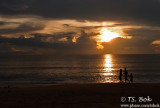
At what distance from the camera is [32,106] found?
1192 centimetres

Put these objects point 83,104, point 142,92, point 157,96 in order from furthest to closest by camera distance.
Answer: point 142,92
point 157,96
point 83,104

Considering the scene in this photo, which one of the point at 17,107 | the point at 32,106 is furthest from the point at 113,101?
the point at 17,107

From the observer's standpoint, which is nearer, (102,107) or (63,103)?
(102,107)

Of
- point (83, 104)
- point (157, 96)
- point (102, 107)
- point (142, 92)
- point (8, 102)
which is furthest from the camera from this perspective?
point (142, 92)

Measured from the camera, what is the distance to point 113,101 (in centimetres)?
1303

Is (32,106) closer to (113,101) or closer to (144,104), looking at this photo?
(113,101)

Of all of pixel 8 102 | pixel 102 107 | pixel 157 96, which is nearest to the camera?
pixel 102 107

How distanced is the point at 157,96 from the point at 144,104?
3.23 m

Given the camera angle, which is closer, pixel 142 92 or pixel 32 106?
pixel 32 106

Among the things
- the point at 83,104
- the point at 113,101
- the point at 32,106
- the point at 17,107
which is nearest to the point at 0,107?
the point at 17,107

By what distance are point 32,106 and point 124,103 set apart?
655cm

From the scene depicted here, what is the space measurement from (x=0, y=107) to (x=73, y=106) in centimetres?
504

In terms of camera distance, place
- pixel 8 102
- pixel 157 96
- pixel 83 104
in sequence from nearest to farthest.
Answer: pixel 83 104 < pixel 8 102 < pixel 157 96

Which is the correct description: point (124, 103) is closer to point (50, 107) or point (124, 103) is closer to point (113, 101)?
point (113, 101)
